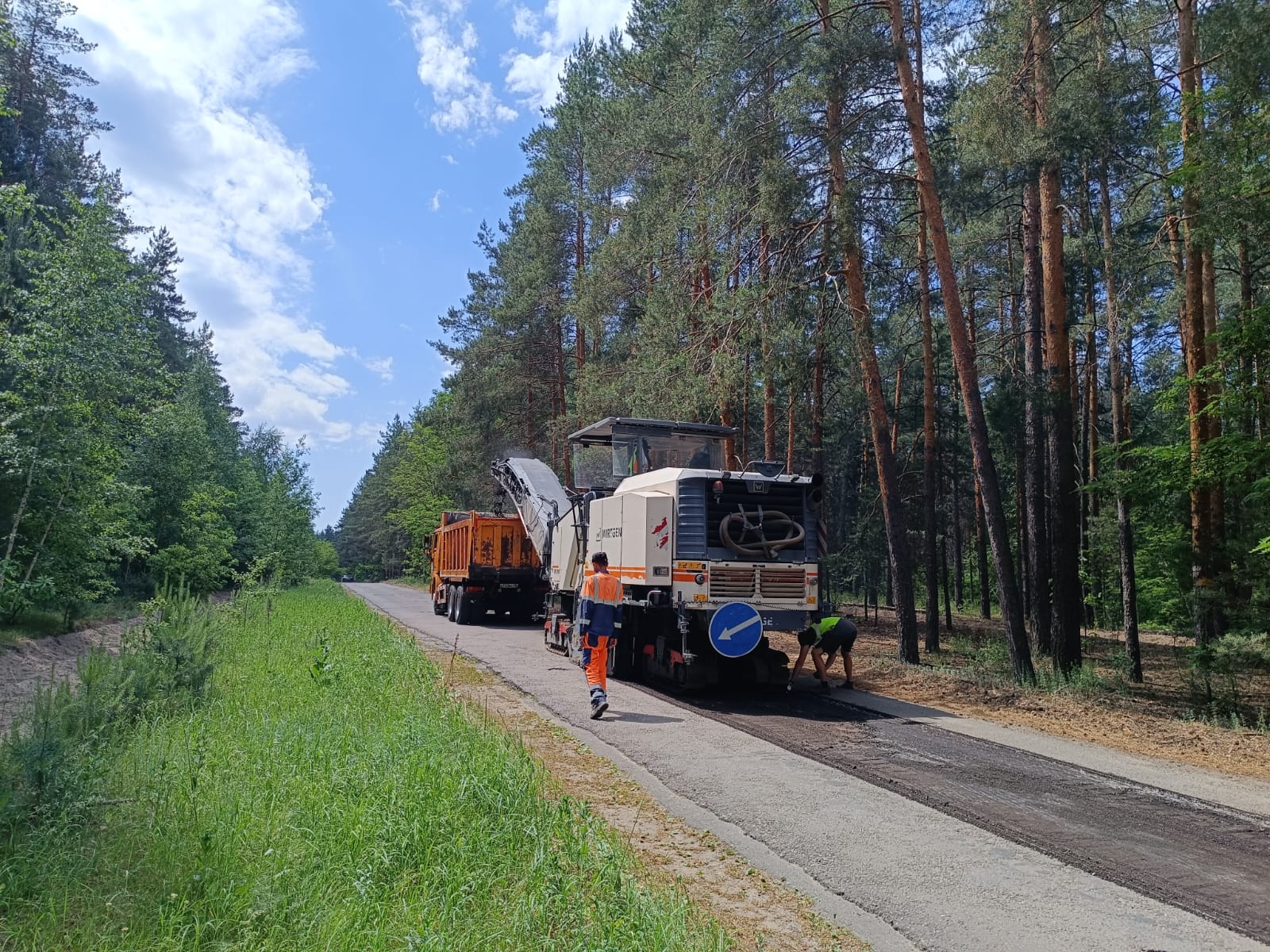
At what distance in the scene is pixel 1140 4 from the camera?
1453 cm

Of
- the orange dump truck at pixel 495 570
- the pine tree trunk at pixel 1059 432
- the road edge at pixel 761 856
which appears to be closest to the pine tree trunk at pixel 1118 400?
the pine tree trunk at pixel 1059 432

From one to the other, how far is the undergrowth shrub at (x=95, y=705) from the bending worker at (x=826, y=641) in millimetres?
7157

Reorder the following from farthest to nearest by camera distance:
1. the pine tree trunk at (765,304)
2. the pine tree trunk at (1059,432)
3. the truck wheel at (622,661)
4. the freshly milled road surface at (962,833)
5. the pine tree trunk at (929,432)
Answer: the pine tree trunk at (929,432), the pine tree trunk at (765,304), the pine tree trunk at (1059,432), the truck wheel at (622,661), the freshly milled road surface at (962,833)

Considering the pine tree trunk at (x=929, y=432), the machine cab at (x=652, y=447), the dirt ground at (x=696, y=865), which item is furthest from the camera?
the pine tree trunk at (x=929, y=432)

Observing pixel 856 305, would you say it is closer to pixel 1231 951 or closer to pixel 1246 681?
pixel 1246 681

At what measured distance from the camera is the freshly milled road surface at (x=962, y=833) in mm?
4285

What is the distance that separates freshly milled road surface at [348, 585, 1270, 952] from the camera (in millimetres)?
4285

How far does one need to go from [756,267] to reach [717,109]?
8.46ft

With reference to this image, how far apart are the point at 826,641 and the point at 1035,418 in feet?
32.0

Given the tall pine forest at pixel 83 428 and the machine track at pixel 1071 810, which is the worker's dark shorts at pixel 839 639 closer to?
the machine track at pixel 1071 810

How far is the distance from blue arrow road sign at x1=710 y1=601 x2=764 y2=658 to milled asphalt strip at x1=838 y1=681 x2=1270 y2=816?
1694 mm

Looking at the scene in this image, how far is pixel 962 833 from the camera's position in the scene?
5.64 meters

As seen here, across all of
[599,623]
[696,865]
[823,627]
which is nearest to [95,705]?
[599,623]

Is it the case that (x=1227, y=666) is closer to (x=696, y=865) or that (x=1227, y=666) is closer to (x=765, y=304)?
(x=765, y=304)
